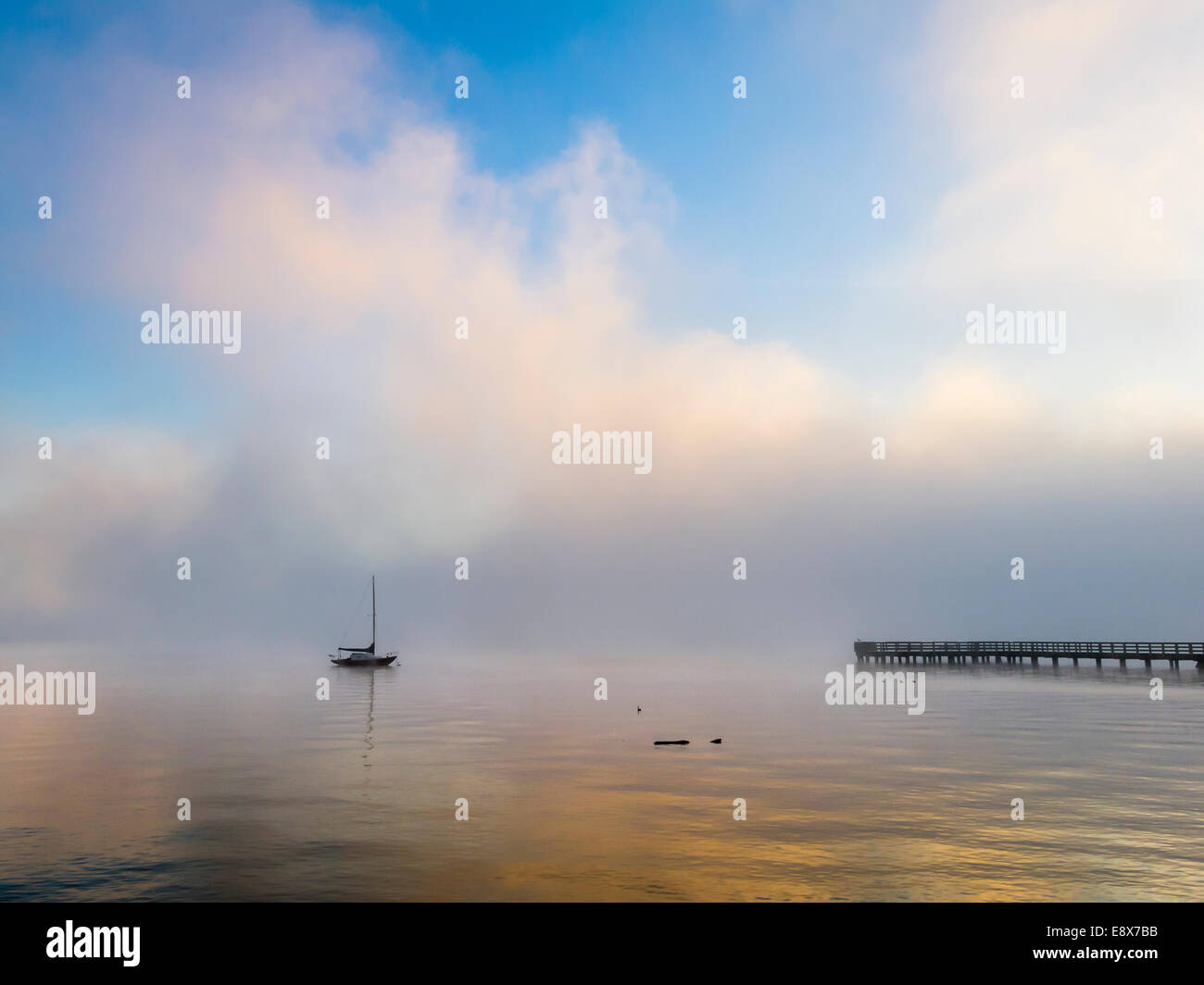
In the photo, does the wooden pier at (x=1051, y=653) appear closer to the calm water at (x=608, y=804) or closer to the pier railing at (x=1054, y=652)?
the pier railing at (x=1054, y=652)

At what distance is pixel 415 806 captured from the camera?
→ 103 ft

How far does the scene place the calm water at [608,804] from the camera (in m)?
22.1

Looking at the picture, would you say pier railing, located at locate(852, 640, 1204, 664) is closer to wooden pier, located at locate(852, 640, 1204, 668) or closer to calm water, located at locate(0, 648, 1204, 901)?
wooden pier, located at locate(852, 640, 1204, 668)

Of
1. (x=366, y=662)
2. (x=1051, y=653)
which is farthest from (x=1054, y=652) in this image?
(x=366, y=662)

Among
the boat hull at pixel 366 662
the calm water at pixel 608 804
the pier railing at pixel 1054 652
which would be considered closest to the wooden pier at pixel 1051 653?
the pier railing at pixel 1054 652

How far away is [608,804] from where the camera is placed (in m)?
32.4

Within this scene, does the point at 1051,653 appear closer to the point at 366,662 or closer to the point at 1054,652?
the point at 1054,652

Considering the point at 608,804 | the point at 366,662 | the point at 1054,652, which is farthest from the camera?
the point at 366,662

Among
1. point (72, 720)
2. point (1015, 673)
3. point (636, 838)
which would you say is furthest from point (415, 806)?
point (1015, 673)

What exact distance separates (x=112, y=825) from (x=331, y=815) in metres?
6.84

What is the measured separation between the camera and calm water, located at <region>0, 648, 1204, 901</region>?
2212 cm
